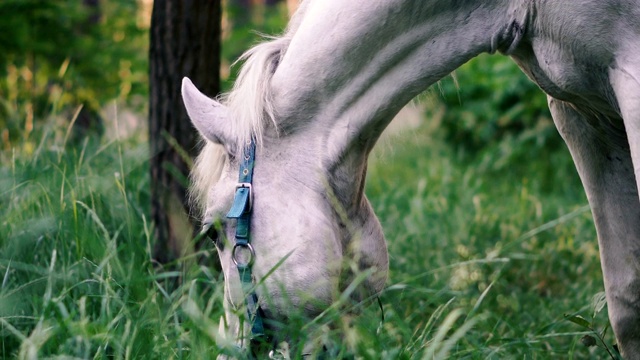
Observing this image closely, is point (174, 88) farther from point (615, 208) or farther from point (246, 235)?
point (615, 208)

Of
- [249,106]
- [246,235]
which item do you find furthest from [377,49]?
[246,235]

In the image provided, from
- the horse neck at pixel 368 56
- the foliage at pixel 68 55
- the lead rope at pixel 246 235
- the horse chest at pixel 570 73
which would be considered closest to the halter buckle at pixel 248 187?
the lead rope at pixel 246 235

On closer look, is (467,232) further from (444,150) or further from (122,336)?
(444,150)

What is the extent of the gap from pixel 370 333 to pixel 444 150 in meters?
6.12

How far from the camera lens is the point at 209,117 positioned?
2691mm

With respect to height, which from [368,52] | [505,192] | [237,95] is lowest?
[505,192]

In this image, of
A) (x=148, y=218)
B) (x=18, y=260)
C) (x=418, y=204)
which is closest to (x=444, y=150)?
(x=418, y=204)

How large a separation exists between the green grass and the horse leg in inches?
5.8

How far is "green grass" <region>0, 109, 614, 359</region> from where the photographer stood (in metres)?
2.42

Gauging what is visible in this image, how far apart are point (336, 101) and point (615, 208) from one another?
3.89ft

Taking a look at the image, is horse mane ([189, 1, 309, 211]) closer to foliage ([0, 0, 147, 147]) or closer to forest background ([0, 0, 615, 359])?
forest background ([0, 0, 615, 359])

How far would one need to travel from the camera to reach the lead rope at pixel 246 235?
2590 mm

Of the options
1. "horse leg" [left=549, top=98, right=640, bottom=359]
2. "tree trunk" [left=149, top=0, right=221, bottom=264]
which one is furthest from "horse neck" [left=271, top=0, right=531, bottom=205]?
"tree trunk" [left=149, top=0, right=221, bottom=264]

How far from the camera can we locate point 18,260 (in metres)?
3.16
